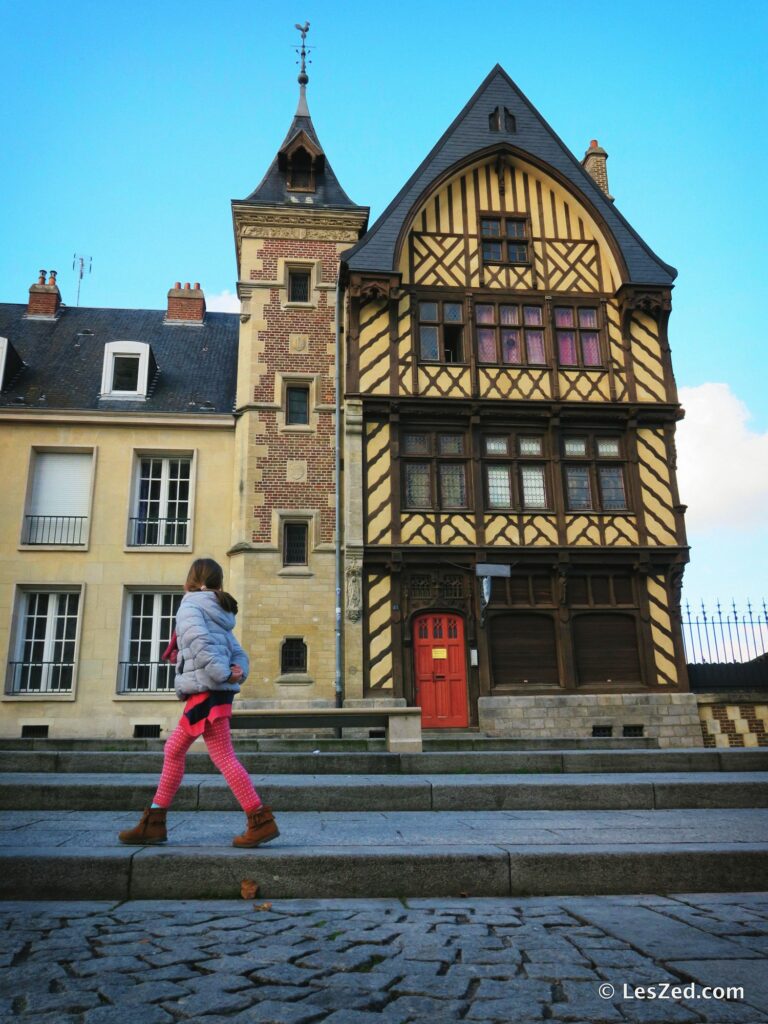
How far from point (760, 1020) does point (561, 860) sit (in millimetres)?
1607

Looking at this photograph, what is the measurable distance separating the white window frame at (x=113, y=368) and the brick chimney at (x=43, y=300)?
3574mm

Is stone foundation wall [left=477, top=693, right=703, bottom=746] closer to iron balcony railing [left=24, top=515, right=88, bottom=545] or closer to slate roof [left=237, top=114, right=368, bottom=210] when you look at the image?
iron balcony railing [left=24, top=515, right=88, bottom=545]

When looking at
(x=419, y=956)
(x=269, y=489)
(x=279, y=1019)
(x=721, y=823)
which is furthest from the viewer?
(x=269, y=489)

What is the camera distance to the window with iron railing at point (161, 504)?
1662 cm

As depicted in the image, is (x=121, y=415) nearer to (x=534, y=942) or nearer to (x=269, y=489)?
(x=269, y=489)

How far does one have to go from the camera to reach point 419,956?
2.73 metres

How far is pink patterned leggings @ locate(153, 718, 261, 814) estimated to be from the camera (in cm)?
403

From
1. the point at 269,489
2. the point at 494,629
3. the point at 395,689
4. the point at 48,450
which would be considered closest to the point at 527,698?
the point at 494,629

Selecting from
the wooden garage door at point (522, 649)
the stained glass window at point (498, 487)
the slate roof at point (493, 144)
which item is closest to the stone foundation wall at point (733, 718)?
the wooden garage door at point (522, 649)

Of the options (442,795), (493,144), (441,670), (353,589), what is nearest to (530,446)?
(353,589)

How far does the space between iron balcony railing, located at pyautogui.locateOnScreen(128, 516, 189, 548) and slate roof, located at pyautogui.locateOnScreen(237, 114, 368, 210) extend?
7815 millimetres

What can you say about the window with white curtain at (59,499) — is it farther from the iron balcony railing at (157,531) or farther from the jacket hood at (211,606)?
the jacket hood at (211,606)

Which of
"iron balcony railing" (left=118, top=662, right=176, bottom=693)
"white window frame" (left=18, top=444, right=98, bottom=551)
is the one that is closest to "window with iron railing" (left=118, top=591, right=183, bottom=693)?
"iron balcony railing" (left=118, top=662, right=176, bottom=693)

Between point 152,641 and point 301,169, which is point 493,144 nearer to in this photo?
point 301,169
